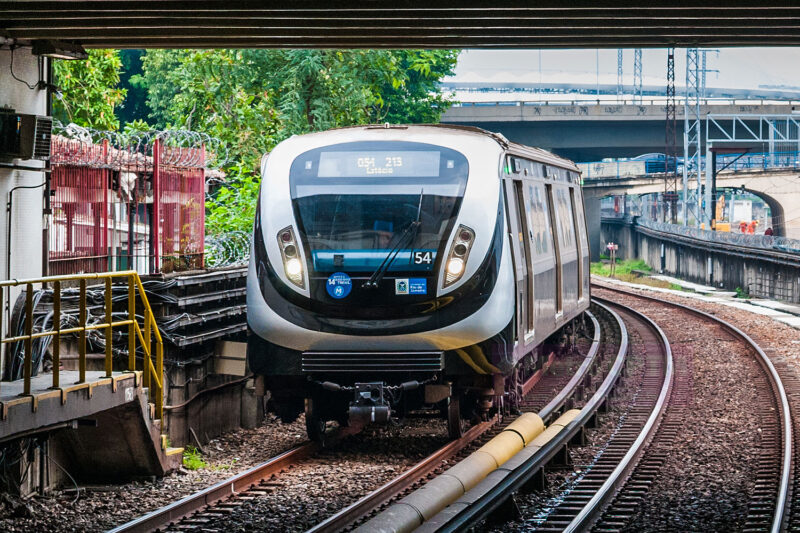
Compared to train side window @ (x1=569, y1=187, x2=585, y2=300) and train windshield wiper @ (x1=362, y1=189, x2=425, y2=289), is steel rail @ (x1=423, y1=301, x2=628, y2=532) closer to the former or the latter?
train windshield wiper @ (x1=362, y1=189, x2=425, y2=289)

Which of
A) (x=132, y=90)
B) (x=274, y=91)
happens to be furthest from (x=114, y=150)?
(x=132, y=90)

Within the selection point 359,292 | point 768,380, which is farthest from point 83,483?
point 768,380

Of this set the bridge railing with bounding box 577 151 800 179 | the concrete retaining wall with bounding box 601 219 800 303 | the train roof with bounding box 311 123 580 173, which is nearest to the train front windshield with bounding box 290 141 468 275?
the train roof with bounding box 311 123 580 173

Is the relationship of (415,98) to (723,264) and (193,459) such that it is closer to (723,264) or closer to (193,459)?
(723,264)

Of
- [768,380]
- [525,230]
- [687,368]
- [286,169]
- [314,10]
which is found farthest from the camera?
[687,368]

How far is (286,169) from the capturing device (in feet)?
38.3

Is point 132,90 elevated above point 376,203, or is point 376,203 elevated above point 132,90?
point 132,90

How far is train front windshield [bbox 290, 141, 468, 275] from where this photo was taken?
1128 centimetres

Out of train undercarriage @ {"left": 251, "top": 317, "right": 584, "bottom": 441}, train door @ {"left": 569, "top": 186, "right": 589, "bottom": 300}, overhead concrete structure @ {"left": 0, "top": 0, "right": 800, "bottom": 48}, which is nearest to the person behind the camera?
overhead concrete structure @ {"left": 0, "top": 0, "right": 800, "bottom": 48}

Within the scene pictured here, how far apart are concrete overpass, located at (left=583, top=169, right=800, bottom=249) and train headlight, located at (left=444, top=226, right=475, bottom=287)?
60623 millimetres

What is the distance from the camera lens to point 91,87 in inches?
1086

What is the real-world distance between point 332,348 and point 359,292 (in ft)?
1.97

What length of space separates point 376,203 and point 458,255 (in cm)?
95

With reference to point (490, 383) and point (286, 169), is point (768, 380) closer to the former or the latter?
point (490, 383)
